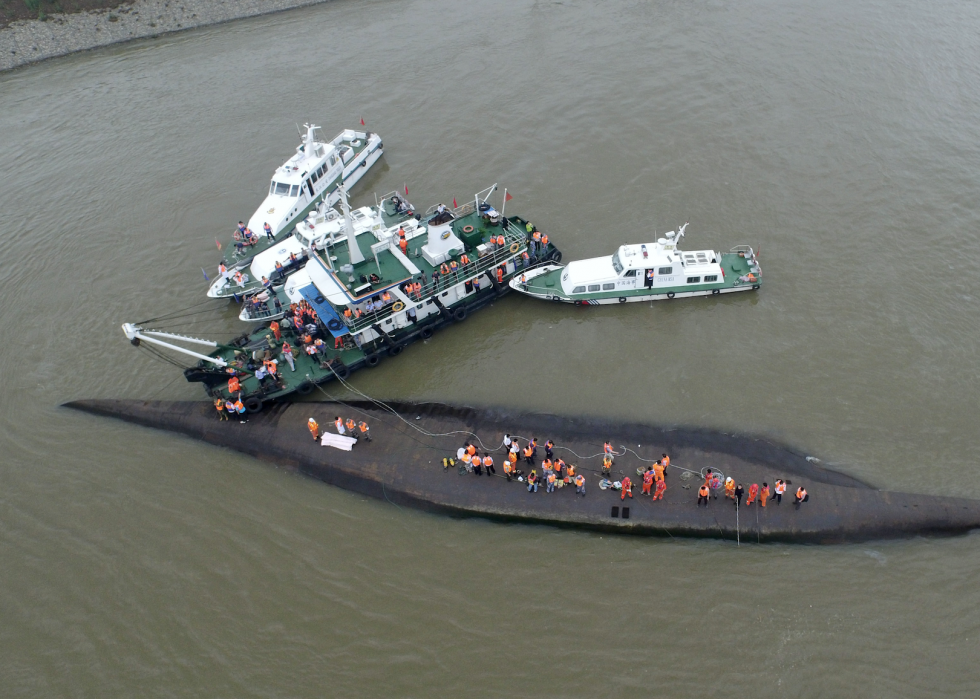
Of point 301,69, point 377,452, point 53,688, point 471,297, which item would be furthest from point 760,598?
point 301,69

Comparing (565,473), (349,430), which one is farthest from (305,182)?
(565,473)

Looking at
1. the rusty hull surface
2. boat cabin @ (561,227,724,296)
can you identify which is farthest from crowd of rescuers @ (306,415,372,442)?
boat cabin @ (561,227,724,296)

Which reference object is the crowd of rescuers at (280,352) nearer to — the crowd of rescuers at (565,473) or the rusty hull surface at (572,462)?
the rusty hull surface at (572,462)

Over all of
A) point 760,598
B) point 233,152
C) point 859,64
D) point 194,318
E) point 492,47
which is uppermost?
point 492,47

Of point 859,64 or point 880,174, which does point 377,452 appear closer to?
point 880,174

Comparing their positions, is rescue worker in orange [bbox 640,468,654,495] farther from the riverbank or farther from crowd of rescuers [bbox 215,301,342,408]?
the riverbank

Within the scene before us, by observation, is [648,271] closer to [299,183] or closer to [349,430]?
[349,430]
